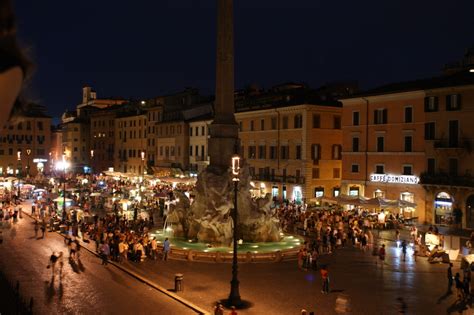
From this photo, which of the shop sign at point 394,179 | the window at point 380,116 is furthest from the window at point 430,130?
the window at point 380,116

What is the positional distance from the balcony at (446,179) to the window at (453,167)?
1.23 feet

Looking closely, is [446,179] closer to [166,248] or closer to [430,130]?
[430,130]

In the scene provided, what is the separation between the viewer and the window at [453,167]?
117 ft

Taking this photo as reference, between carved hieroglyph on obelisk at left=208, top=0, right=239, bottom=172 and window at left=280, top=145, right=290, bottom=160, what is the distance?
870 inches

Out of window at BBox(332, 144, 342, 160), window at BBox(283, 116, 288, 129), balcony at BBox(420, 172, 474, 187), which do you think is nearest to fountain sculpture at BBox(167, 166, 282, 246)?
balcony at BBox(420, 172, 474, 187)

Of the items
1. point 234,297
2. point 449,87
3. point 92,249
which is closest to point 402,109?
point 449,87

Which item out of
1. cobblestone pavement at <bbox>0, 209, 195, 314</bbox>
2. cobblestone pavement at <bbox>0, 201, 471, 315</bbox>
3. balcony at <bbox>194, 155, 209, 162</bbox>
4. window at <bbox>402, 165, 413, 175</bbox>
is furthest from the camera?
balcony at <bbox>194, 155, 209, 162</bbox>

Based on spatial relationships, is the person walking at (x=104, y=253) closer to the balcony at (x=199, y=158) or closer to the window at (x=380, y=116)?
the window at (x=380, y=116)

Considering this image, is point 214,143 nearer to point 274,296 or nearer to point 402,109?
point 274,296

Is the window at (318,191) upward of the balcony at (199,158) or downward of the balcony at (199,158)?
downward

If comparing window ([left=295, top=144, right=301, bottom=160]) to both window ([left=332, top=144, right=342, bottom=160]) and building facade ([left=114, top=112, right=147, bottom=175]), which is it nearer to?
window ([left=332, top=144, right=342, bottom=160])

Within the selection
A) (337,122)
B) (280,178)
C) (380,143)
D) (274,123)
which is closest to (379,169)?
(380,143)

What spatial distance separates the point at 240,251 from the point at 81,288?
31.1ft

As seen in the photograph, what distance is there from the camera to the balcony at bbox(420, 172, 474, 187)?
3441 cm
